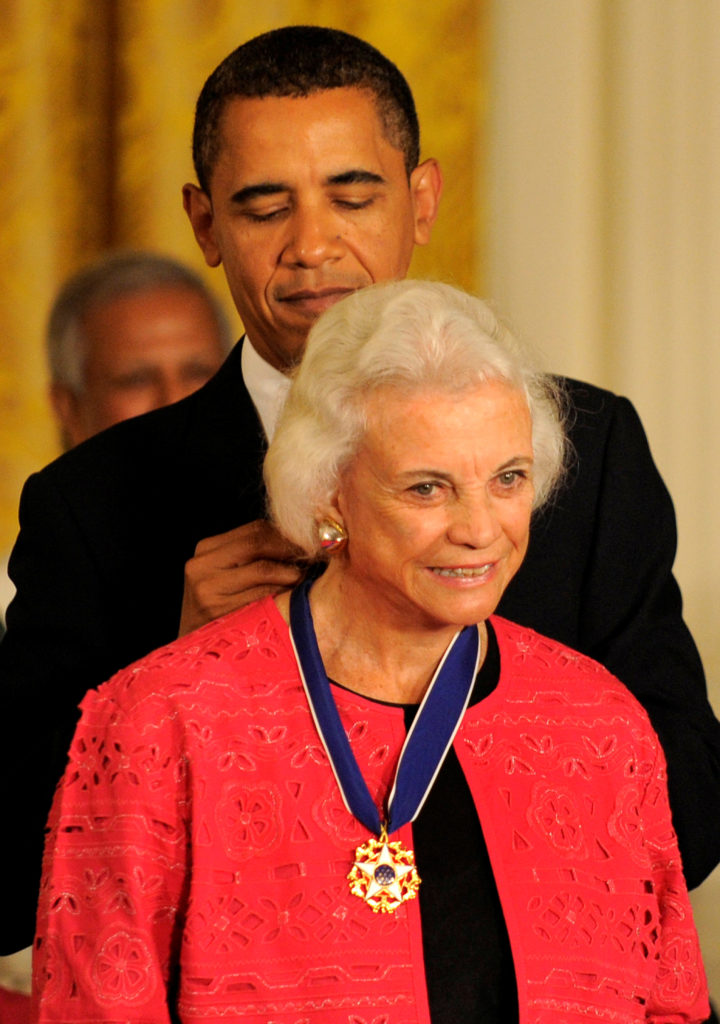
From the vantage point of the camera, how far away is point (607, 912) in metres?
1.97

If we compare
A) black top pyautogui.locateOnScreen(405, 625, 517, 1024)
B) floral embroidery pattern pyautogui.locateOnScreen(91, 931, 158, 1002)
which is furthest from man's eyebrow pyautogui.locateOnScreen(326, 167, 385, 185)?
floral embroidery pattern pyautogui.locateOnScreen(91, 931, 158, 1002)

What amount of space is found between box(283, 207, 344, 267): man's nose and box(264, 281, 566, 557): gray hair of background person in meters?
0.24

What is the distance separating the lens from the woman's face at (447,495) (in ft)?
6.15

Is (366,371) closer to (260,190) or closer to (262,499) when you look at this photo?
(260,190)

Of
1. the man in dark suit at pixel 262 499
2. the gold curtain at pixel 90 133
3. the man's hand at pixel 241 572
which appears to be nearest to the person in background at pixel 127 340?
the gold curtain at pixel 90 133

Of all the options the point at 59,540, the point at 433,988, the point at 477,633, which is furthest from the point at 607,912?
the point at 59,540

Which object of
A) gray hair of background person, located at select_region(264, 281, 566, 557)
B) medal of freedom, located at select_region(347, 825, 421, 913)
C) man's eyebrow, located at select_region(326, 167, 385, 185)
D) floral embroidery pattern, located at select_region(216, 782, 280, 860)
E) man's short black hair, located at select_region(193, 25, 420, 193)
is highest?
man's short black hair, located at select_region(193, 25, 420, 193)

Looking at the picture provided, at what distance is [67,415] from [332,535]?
208cm

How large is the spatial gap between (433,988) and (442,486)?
585mm

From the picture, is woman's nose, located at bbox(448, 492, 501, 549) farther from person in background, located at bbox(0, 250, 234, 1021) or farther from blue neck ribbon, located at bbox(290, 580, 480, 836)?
person in background, located at bbox(0, 250, 234, 1021)

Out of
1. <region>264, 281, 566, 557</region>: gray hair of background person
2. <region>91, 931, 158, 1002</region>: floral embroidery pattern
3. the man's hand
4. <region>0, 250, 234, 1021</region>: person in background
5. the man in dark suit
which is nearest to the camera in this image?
<region>91, 931, 158, 1002</region>: floral embroidery pattern

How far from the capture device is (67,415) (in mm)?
3938

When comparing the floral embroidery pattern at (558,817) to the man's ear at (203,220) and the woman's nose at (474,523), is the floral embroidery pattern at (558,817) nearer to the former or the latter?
the woman's nose at (474,523)

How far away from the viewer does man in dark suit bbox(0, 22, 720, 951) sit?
7.34 feet
